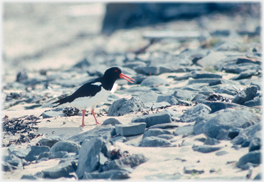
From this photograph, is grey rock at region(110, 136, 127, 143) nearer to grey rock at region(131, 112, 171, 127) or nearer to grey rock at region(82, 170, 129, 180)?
grey rock at region(131, 112, 171, 127)

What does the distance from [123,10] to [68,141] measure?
28.6m

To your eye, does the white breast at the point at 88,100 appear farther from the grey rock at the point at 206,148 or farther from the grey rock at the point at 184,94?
the grey rock at the point at 206,148

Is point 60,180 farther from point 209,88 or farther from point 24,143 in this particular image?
point 209,88

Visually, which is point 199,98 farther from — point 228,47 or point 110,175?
point 228,47

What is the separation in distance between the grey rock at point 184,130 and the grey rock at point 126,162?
3.03 feet

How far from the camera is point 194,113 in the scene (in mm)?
5742

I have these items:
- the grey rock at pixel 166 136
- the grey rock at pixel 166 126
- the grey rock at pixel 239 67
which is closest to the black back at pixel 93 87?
the grey rock at pixel 166 126

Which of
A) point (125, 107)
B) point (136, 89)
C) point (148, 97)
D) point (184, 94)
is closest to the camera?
point (125, 107)

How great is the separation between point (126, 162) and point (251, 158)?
1590 millimetres

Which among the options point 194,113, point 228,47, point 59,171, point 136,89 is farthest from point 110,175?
point 228,47

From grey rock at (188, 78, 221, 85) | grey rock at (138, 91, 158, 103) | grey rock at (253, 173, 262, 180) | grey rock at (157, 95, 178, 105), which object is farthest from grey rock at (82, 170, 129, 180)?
grey rock at (188, 78, 221, 85)

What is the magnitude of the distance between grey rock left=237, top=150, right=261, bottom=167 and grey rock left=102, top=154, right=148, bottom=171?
1265 millimetres

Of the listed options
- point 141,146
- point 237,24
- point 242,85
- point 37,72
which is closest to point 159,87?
point 242,85

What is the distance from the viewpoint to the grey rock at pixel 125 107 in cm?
664
